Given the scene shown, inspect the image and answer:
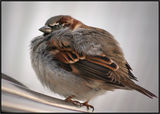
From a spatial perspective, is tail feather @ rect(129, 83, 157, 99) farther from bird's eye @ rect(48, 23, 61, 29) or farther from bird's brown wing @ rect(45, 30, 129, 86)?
bird's eye @ rect(48, 23, 61, 29)

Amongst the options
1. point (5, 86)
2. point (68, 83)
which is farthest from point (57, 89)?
point (5, 86)

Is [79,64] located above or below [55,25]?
below

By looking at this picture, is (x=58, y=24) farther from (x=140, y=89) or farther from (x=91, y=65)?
(x=140, y=89)

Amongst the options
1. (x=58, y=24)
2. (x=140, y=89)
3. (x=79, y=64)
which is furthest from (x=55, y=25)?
(x=140, y=89)

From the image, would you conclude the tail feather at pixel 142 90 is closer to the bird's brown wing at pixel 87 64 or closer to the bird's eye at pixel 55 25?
the bird's brown wing at pixel 87 64

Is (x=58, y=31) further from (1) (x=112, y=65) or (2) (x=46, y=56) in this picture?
(1) (x=112, y=65)

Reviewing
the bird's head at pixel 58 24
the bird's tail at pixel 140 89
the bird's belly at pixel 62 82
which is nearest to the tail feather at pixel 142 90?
the bird's tail at pixel 140 89

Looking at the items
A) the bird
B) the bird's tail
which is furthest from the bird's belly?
the bird's tail
